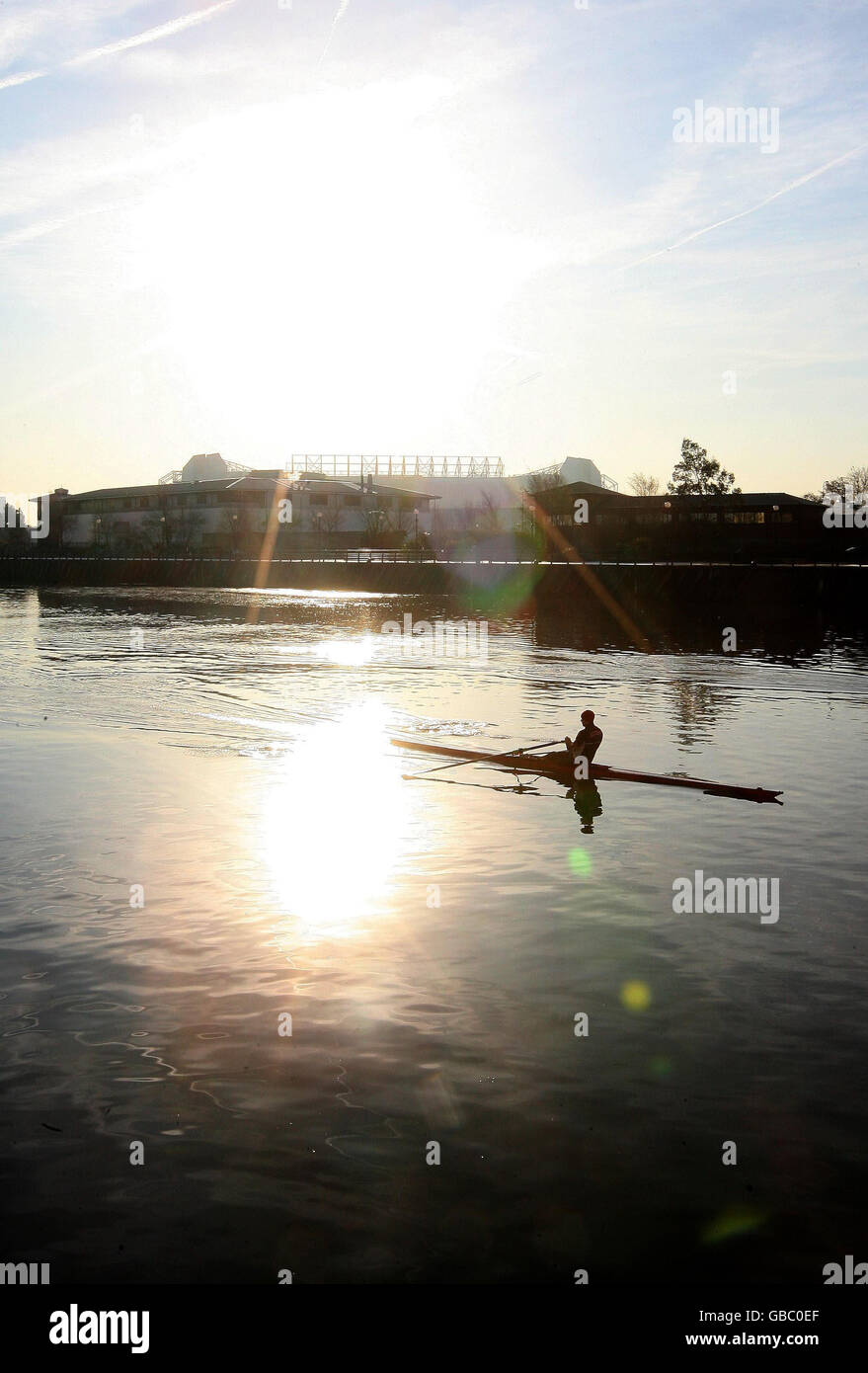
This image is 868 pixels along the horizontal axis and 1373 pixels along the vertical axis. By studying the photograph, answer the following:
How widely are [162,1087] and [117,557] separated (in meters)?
187

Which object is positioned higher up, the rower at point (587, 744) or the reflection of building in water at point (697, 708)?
the rower at point (587, 744)

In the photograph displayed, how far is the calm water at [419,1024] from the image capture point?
986cm

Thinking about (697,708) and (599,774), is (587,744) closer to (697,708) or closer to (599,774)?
(599,774)

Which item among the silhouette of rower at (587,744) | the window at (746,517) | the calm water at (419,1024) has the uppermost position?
the window at (746,517)

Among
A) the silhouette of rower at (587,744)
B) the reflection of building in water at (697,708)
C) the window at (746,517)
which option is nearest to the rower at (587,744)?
the silhouette of rower at (587,744)

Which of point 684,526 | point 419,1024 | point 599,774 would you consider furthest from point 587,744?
point 684,526

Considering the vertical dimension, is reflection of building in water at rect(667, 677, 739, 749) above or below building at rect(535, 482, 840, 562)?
below

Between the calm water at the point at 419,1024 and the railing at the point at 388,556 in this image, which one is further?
the railing at the point at 388,556

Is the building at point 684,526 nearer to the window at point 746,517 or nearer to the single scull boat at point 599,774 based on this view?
the window at point 746,517

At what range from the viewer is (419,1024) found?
13.8 meters

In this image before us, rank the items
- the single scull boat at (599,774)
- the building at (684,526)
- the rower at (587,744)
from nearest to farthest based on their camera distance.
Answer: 1. the single scull boat at (599,774)
2. the rower at (587,744)
3. the building at (684,526)

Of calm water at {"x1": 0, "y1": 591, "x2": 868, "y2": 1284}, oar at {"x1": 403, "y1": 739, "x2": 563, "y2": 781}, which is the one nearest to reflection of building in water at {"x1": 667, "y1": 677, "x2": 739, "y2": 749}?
calm water at {"x1": 0, "y1": 591, "x2": 868, "y2": 1284}

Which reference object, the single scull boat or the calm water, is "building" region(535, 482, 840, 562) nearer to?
the single scull boat

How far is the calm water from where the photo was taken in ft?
32.3
